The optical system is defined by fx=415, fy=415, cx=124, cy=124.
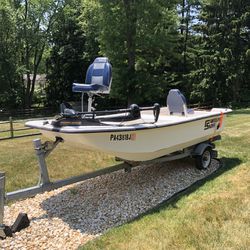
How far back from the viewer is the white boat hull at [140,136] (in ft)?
18.0

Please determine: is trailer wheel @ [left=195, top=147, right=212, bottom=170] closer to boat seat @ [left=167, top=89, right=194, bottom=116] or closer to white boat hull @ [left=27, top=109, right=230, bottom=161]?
white boat hull @ [left=27, top=109, right=230, bottom=161]

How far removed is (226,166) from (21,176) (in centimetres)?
384

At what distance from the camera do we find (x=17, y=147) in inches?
415

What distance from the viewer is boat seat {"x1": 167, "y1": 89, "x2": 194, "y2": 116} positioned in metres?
7.67

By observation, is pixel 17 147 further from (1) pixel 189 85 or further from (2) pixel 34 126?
(1) pixel 189 85

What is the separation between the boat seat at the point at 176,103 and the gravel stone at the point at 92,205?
3.48 ft

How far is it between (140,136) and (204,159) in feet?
7.35

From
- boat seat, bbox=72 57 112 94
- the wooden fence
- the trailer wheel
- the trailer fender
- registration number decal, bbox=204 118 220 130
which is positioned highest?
boat seat, bbox=72 57 112 94

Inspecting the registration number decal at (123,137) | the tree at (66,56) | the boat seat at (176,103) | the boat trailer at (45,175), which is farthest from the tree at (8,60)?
the registration number decal at (123,137)

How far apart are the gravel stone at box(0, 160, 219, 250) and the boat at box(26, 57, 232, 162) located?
55 centimetres

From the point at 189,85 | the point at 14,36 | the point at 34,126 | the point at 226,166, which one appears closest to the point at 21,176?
the point at 34,126

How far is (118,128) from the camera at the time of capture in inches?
222

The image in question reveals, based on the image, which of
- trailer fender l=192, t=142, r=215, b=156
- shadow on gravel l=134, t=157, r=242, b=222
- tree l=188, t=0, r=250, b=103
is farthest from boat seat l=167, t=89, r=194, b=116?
tree l=188, t=0, r=250, b=103

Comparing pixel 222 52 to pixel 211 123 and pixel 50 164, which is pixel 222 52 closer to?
pixel 211 123
